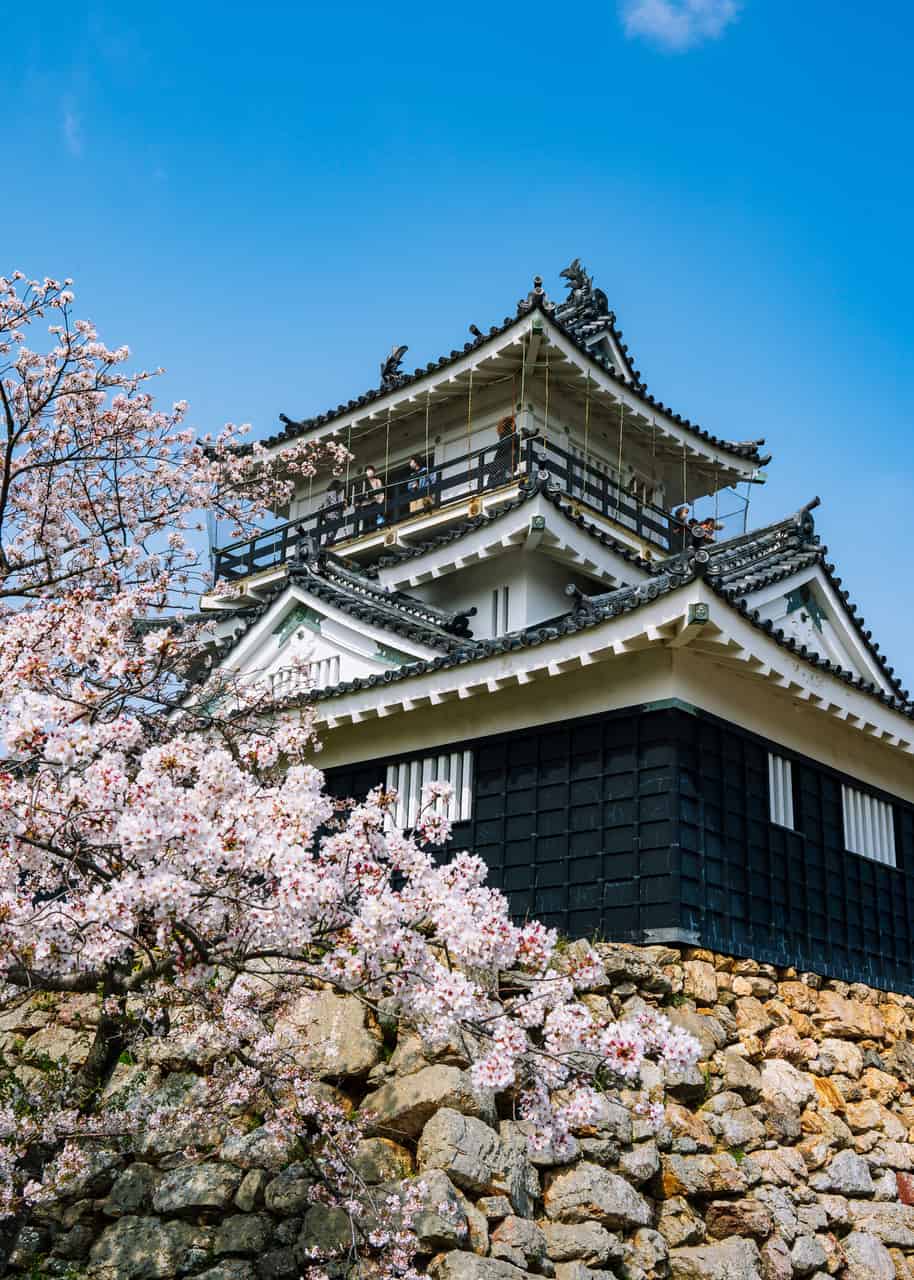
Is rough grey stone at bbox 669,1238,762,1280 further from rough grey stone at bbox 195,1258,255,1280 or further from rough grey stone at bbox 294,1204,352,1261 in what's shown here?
rough grey stone at bbox 195,1258,255,1280

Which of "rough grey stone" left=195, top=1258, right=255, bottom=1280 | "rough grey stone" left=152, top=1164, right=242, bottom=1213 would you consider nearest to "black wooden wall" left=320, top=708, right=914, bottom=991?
"rough grey stone" left=152, top=1164, right=242, bottom=1213

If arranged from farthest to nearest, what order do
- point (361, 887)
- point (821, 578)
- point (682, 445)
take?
point (682, 445), point (821, 578), point (361, 887)

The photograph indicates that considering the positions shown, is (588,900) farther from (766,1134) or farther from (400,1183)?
(400,1183)

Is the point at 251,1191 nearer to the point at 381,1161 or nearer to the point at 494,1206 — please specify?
the point at 381,1161

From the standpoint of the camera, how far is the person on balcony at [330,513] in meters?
22.9

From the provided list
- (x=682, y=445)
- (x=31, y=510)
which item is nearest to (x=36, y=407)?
(x=31, y=510)

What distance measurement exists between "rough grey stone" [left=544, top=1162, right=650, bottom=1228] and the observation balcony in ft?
34.9

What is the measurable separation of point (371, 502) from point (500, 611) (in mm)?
5043

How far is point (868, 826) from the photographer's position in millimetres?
15555

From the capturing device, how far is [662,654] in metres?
12.8

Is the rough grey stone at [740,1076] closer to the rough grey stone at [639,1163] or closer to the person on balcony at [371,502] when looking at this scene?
the rough grey stone at [639,1163]

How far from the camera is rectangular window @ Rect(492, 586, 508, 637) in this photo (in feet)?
62.1

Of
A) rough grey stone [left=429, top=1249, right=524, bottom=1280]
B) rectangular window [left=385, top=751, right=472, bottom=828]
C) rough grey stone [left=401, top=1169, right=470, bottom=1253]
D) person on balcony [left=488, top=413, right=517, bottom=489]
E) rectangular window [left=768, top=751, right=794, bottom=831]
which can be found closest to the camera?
rough grey stone [left=429, top=1249, right=524, bottom=1280]

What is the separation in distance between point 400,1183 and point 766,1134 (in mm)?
4118
